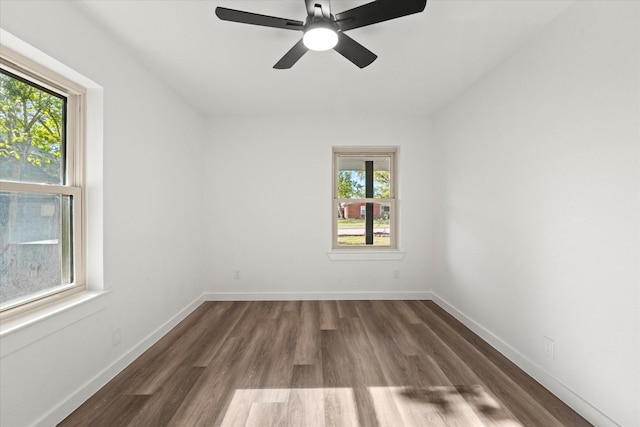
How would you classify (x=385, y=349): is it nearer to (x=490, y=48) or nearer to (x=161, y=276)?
(x=161, y=276)

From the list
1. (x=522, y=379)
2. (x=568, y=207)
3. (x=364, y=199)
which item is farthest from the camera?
(x=364, y=199)

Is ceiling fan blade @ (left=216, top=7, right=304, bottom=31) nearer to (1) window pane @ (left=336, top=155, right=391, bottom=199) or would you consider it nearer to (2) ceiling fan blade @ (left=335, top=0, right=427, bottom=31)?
(2) ceiling fan blade @ (left=335, top=0, right=427, bottom=31)

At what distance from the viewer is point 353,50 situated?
206cm

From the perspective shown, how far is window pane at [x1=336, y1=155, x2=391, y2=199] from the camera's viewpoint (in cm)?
440

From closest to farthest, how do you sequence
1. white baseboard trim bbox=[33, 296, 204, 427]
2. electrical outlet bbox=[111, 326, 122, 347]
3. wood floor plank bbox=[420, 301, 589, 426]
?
white baseboard trim bbox=[33, 296, 204, 427]
wood floor plank bbox=[420, 301, 589, 426]
electrical outlet bbox=[111, 326, 122, 347]

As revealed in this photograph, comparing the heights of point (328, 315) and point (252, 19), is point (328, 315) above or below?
below

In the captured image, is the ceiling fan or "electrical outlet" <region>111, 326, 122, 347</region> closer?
the ceiling fan

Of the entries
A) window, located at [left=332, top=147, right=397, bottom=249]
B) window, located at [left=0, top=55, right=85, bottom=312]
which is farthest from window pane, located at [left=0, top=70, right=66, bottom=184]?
window, located at [left=332, top=147, right=397, bottom=249]

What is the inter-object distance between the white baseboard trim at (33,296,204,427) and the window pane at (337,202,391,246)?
2344mm

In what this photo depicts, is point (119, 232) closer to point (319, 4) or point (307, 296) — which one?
point (319, 4)

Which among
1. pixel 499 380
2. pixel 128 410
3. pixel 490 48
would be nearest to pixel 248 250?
pixel 128 410

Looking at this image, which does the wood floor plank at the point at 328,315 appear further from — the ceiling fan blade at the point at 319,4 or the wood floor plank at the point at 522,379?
the ceiling fan blade at the point at 319,4

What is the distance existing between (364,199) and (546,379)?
2.75 m

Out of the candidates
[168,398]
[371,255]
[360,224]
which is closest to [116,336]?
[168,398]
